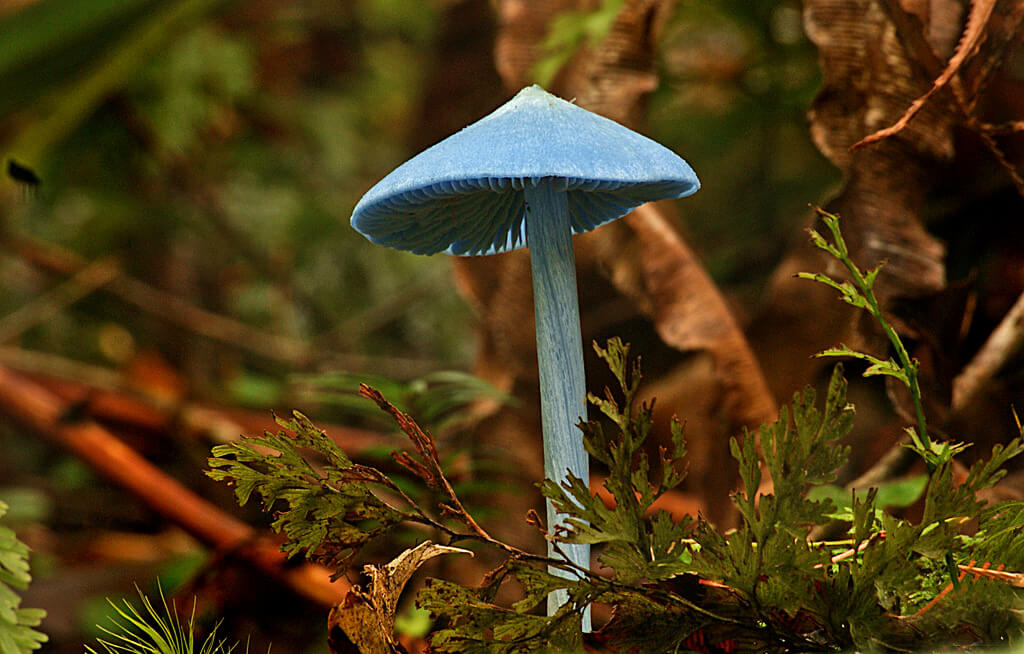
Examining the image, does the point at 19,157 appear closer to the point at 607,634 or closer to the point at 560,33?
the point at 560,33

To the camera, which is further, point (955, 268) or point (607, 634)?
point (955, 268)

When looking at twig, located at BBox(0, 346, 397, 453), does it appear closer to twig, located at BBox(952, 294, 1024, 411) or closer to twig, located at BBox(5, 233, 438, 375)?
twig, located at BBox(5, 233, 438, 375)

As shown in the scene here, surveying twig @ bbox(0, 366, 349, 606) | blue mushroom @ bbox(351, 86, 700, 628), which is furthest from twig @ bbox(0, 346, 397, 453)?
blue mushroom @ bbox(351, 86, 700, 628)

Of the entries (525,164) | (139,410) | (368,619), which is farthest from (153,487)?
(525,164)

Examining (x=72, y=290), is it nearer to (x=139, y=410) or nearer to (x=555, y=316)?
(x=139, y=410)

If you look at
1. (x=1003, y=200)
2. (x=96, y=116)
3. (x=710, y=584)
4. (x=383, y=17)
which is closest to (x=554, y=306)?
(x=710, y=584)

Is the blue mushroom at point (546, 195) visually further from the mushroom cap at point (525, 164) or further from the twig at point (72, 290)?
the twig at point (72, 290)
